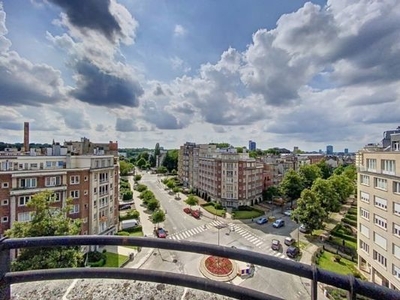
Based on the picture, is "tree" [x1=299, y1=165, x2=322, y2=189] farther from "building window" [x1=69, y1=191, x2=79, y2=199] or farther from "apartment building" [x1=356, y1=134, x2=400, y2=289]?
"building window" [x1=69, y1=191, x2=79, y2=199]

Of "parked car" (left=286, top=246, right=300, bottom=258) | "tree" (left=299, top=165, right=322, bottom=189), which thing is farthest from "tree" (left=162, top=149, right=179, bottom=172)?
"parked car" (left=286, top=246, right=300, bottom=258)

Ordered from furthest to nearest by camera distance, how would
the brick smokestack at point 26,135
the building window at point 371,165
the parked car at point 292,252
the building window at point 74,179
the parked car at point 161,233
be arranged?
1. the brick smokestack at point 26,135
2. the parked car at point 161,233
3. the parked car at point 292,252
4. the building window at point 74,179
5. the building window at point 371,165

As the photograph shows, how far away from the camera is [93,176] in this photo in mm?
25359

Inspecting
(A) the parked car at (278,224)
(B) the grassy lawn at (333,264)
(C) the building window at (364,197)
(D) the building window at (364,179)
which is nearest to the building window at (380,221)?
(C) the building window at (364,197)

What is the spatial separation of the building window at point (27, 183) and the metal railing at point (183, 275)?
75.0ft

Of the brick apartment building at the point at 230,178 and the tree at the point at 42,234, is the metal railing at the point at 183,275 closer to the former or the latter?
the tree at the point at 42,234

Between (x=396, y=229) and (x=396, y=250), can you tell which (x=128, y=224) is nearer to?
(x=396, y=250)

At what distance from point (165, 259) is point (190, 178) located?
1518 inches

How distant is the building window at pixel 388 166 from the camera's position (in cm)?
1853

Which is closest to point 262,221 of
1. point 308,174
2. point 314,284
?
point 308,174

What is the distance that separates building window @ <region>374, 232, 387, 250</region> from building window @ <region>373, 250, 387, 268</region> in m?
0.88

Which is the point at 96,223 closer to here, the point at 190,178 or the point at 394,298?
the point at 394,298

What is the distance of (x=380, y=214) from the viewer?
2002 centimetres

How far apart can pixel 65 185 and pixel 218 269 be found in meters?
17.3
